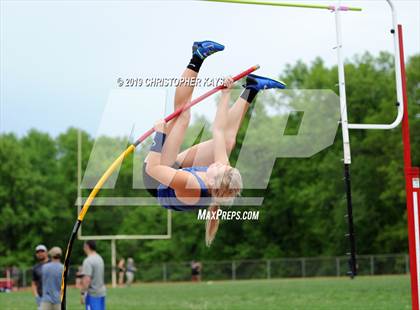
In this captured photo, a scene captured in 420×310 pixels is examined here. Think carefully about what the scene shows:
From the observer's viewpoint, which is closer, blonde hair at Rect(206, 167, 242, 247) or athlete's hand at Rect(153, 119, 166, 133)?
blonde hair at Rect(206, 167, 242, 247)

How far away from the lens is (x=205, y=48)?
6.25 meters

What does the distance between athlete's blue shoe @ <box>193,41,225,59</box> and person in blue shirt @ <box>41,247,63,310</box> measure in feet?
15.7

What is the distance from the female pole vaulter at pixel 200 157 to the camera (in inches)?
238

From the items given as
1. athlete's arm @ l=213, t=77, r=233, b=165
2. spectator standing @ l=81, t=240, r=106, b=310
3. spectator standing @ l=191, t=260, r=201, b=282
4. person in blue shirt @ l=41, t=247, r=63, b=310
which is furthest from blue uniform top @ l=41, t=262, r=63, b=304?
spectator standing @ l=191, t=260, r=201, b=282

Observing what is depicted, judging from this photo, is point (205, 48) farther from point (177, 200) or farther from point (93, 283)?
point (93, 283)

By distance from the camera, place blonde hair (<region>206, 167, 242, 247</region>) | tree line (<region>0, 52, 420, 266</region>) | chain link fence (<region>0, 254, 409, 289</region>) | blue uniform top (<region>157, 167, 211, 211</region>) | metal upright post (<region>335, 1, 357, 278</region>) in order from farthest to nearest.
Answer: tree line (<region>0, 52, 420, 266</region>), chain link fence (<region>0, 254, 409, 289</region>), metal upright post (<region>335, 1, 357, 278</region>), blue uniform top (<region>157, 167, 211, 211</region>), blonde hair (<region>206, 167, 242, 247</region>)

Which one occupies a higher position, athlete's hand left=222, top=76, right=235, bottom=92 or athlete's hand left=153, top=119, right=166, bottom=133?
athlete's hand left=222, top=76, right=235, bottom=92

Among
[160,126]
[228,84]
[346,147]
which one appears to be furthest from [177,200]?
[346,147]

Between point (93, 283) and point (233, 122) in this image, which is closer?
point (233, 122)

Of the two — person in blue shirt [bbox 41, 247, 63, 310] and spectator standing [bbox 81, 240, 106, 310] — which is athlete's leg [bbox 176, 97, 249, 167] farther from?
person in blue shirt [bbox 41, 247, 63, 310]

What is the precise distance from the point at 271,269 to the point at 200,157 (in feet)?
97.3

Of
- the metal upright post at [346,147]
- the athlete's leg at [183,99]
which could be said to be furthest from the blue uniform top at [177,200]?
the metal upright post at [346,147]

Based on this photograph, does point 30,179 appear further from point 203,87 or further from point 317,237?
point 203,87

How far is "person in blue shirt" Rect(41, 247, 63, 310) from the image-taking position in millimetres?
10047
